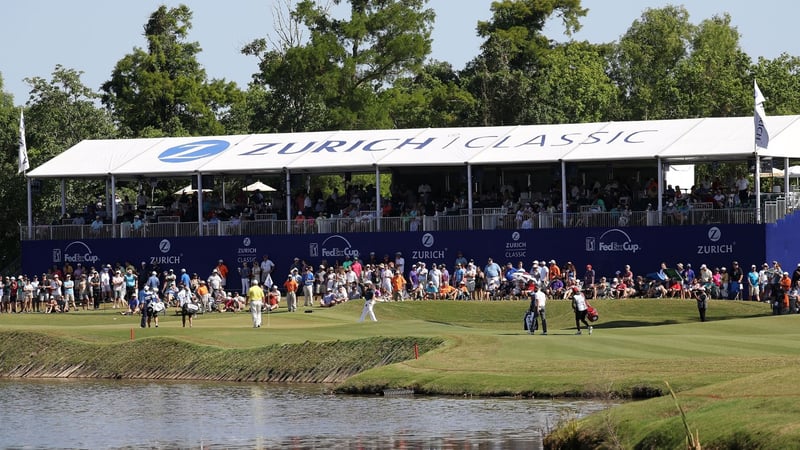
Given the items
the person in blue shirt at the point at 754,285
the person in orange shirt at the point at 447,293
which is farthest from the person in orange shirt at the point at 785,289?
the person in orange shirt at the point at 447,293

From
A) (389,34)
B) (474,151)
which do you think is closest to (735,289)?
(474,151)

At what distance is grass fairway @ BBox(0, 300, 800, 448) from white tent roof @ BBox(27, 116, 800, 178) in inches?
285

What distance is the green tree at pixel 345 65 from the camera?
77562 mm

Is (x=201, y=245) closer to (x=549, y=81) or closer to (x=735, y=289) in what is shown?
(x=735, y=289)

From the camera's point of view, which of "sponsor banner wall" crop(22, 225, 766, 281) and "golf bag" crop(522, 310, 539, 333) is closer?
"golf bag" crop(522, 310, 539, 333)

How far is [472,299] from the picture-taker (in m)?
Result: 50.6

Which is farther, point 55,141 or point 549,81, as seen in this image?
point 549,81

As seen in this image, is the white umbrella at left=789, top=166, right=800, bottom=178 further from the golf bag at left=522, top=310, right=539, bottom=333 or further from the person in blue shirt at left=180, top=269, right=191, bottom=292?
the person in blue shirt at left=180, top=269, right=191, bottom=292

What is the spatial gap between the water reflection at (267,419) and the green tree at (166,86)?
46912mm

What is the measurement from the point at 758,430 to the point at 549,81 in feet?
215

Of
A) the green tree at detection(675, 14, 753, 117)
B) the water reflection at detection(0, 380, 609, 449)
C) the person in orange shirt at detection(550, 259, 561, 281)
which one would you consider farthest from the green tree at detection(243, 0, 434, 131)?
the water reflection at detection(0, 380, 609, 449)

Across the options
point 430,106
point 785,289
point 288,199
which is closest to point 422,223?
point 288,199

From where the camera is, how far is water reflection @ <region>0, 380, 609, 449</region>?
26.0 metres

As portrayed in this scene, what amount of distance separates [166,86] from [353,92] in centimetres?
1027
